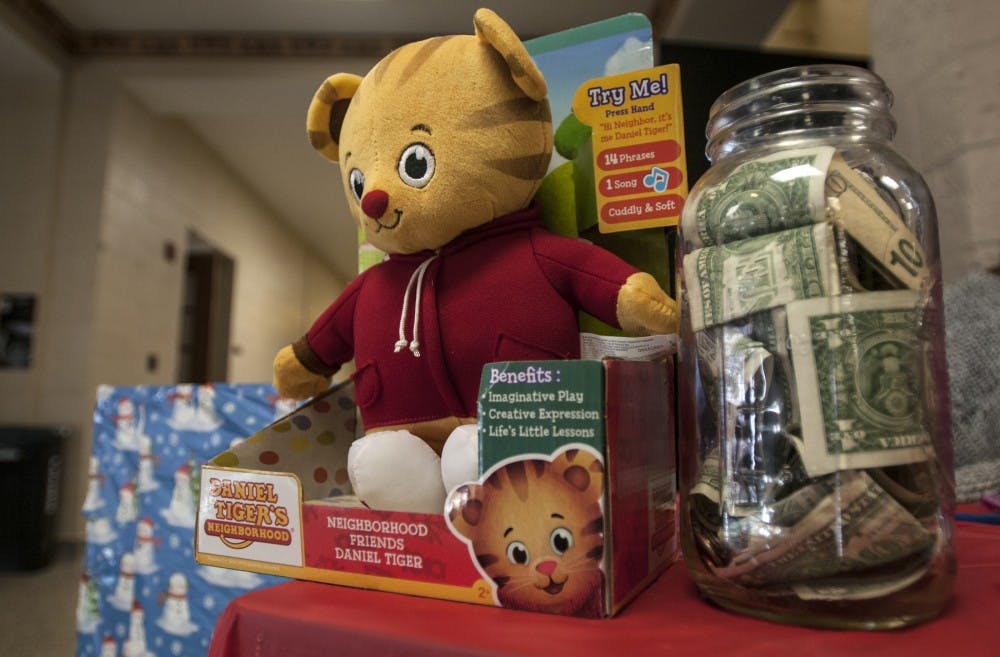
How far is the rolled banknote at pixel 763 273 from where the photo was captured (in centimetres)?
33

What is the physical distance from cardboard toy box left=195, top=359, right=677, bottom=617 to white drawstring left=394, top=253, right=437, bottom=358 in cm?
15

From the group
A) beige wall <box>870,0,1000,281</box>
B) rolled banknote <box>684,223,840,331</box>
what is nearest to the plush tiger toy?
rolled banknote <box>684,223,840,331</box>

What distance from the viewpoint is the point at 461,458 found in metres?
0.43

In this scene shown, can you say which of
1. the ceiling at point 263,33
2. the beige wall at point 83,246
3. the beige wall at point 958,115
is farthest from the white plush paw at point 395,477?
the beige wall at point 83,246

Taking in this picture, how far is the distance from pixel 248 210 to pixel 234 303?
0.77m

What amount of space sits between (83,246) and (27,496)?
1.19 meters

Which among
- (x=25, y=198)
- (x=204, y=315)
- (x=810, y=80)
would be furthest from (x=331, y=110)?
(x=204, y=315)

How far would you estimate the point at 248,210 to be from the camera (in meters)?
5.08

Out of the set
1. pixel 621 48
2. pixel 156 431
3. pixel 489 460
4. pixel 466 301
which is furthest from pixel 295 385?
pixel 156 431

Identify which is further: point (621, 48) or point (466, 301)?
point (621, 48)

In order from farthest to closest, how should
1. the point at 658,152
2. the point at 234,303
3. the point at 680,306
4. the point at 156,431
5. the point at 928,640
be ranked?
the point at 234,303 < the point at 156,431 < the point at 658,152 < the point at 680,306 < the point at 928,640

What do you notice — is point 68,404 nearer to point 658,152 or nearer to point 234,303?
point 234,303

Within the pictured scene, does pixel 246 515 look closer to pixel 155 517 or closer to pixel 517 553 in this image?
pixel 517 553

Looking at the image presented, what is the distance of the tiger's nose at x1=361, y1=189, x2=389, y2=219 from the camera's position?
502 mm
